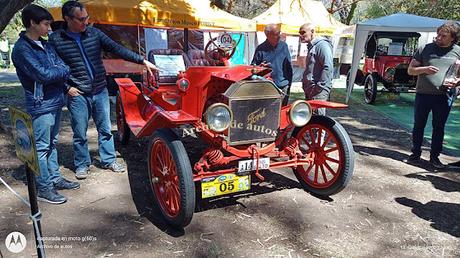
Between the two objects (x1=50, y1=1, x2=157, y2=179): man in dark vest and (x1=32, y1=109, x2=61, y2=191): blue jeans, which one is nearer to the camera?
(x1=32, y1=109, x2=61, y2=191): blue jeans

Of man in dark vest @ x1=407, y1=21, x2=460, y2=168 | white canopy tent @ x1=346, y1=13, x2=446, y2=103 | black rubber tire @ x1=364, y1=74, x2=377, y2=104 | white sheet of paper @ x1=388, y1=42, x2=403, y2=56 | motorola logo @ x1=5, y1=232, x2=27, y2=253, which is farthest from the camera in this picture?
white sheet of paper @ x1=388, y1=42, x2=403, y2=56

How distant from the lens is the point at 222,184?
295 centimetres

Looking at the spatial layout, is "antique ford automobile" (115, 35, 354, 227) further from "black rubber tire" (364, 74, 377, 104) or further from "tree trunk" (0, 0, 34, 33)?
"black rubber tire" (364, 74, 377, 104)

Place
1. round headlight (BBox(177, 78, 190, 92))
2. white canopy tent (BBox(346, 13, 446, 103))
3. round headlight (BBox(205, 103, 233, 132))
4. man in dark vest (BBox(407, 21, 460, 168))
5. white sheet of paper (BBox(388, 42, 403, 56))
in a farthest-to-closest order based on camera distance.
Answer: white sheet of paper (BBox(388, 42, 403, 56)), white canopy tent (BBox(346, 13, 446, 103)), man in dark vest (BBox(407, 21, 460, 168)), round headlight (BBox(177, 78, 190, 92)), round headlight (BBox(205, 103, 233, 132))

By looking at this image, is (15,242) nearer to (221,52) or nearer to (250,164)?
(250,164)

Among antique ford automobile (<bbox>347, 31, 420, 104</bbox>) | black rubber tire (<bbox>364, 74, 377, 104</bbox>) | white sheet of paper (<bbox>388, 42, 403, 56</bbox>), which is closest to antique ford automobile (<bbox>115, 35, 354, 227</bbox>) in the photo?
black rubber tire (<bbox>364, 74, 377, 104</bbox>)

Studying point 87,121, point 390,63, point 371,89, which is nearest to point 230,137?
point 87,121

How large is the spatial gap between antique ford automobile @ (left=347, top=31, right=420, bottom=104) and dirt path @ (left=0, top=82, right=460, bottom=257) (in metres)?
5.93

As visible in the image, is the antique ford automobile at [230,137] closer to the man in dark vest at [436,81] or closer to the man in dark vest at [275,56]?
the man in dark vest at [275,56]

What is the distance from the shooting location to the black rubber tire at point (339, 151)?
327cm

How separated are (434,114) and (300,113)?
226 cm

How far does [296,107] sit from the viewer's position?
321cm

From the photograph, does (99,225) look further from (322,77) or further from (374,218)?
(322,77)

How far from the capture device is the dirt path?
8.79ft
